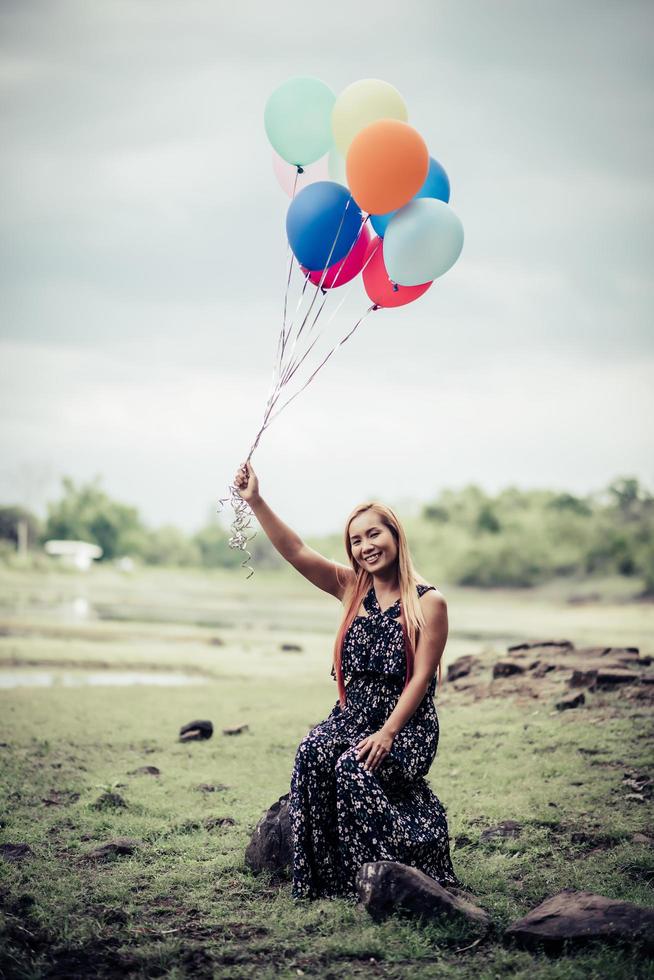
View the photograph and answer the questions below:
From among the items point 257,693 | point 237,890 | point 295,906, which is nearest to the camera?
point 295,906

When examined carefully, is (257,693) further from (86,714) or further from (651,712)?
(651,712)

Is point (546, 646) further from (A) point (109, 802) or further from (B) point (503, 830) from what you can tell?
(A) point (109, 802)

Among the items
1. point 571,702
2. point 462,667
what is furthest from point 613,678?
point 462,667

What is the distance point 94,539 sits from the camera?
78625 millimetres

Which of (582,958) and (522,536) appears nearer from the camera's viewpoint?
(582,958)

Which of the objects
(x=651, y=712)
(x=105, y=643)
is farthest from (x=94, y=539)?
(x=651, y=712)

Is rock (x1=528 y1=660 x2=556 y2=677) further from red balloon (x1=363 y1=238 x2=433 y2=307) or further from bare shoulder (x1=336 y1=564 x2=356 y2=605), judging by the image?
bare shoulder (x1=336 y1=564 x2=356 y2=605)

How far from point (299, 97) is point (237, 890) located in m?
4.86

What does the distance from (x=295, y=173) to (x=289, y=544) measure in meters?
3.08

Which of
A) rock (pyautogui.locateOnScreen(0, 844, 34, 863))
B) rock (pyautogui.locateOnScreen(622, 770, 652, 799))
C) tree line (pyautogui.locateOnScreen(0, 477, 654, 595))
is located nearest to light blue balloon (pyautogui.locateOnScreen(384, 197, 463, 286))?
rock (pyautogui.locateOnScreen(622, 770, 652, 799))

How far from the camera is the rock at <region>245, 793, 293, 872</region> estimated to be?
4945mm

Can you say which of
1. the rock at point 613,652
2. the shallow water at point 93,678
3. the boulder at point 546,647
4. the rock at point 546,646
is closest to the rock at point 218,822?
the rock at point 613,652

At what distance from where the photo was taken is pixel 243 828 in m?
5.98

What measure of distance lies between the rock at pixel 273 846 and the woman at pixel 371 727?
32cm
